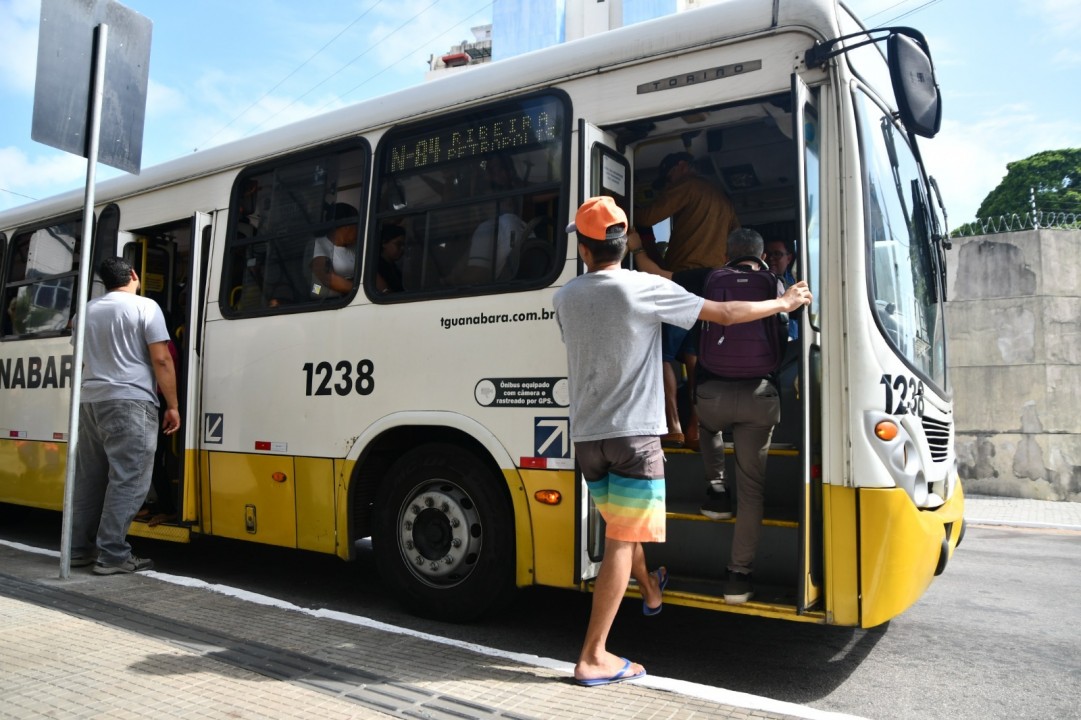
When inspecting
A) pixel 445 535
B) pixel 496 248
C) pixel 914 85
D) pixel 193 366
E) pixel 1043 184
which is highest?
pixel 1043 184

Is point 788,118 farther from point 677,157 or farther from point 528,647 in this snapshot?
point 528,647

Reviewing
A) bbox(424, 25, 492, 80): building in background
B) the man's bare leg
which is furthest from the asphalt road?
bbox(424, 25, 492, 80): building in background

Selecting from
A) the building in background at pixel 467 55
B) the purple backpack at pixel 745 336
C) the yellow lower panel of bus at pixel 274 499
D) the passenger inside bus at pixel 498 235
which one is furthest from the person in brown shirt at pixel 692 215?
the building in background at pixel 467 55

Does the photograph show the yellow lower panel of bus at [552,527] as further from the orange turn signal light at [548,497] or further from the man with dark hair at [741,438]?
the man with dark hair at [741,438]

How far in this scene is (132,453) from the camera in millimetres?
5426

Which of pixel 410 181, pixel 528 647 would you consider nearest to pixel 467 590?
pixel 528 647

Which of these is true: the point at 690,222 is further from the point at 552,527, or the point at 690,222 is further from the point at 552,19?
the point at 552,19

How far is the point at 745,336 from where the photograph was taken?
4.00 metres

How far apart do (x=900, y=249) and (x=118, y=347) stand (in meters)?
4.77

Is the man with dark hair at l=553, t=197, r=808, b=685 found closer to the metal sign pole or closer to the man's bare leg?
the man's bare leg

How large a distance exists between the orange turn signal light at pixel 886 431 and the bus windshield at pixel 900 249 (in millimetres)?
392

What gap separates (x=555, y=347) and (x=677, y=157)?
1.81m

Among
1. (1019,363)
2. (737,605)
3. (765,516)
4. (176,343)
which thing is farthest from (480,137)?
A: (1019,363)

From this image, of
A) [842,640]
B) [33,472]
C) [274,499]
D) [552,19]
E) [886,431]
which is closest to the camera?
[886,431]
